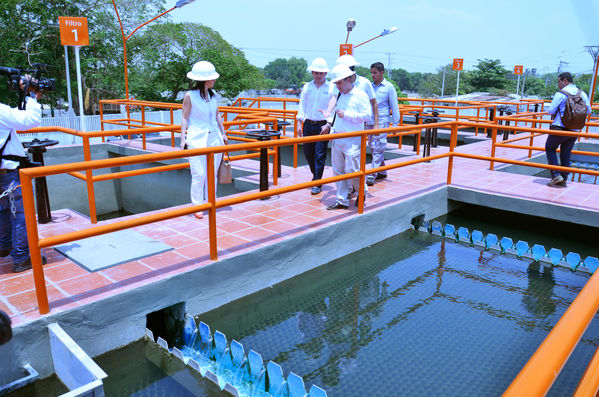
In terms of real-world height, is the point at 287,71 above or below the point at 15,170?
above

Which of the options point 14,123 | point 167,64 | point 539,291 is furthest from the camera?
point 167,64

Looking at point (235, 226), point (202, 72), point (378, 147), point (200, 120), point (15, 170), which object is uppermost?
point (202, 72)

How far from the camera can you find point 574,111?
6.25m

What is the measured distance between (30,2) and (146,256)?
22.9 meters

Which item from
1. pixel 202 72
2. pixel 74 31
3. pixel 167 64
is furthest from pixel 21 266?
pixel 167 64

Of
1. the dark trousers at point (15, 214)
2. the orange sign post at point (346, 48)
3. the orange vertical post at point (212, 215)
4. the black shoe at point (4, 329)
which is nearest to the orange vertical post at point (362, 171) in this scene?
the orange vertical post at point (212, 215)

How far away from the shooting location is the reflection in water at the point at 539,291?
12.9 ft

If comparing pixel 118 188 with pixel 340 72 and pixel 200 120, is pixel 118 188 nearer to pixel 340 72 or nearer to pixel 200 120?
pixel 200 120

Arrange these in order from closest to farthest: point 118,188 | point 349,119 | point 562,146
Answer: point 349,119 → point 562,146 → point 118,188

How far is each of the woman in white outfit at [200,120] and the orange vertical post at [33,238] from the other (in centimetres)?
219

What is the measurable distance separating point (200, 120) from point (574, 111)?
485 centimetres

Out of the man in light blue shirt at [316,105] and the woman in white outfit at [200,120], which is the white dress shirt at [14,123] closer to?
the woman in white outfit at [200,120]

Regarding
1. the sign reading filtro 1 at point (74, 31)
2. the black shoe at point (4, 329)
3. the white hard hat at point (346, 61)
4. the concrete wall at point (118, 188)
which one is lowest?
the concrete wall at point (118, 188)

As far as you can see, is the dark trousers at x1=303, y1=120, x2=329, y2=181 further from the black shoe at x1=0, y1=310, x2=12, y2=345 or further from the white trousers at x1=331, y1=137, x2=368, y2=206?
the black shoe at x1=0, y1=310, x2=12, y2=345
